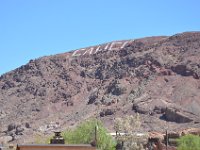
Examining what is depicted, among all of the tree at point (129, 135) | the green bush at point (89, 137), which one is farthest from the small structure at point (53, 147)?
the tree at point (129, 135)

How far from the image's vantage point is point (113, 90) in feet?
558

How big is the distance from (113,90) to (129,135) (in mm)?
70642

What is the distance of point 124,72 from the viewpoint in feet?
582

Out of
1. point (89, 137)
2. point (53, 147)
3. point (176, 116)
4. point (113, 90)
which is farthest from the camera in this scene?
point (113, 90)

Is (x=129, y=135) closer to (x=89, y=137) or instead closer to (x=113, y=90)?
(x=89, y=137)

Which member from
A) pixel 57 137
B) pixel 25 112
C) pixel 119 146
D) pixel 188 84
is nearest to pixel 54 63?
pixel 25 112

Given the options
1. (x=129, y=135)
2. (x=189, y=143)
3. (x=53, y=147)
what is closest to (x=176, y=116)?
(x=129, y=135)

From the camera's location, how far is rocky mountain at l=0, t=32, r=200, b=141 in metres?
149

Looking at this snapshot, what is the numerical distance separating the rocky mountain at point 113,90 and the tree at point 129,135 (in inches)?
835

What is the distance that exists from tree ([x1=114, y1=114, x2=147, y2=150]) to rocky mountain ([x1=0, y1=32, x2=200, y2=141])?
21220 millimetres

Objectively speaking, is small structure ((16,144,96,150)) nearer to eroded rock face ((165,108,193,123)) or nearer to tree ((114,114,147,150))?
tree ((114,114,147,150))

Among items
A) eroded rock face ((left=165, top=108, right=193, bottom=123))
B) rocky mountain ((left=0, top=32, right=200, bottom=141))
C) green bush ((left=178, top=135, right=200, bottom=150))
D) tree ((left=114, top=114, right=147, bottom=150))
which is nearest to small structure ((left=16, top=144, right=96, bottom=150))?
green bush ((left=178, top=135, right=200, bottom=150))

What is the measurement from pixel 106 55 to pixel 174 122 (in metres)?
61.1

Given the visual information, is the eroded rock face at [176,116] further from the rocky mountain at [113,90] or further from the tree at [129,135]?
the tree at [129,135]
